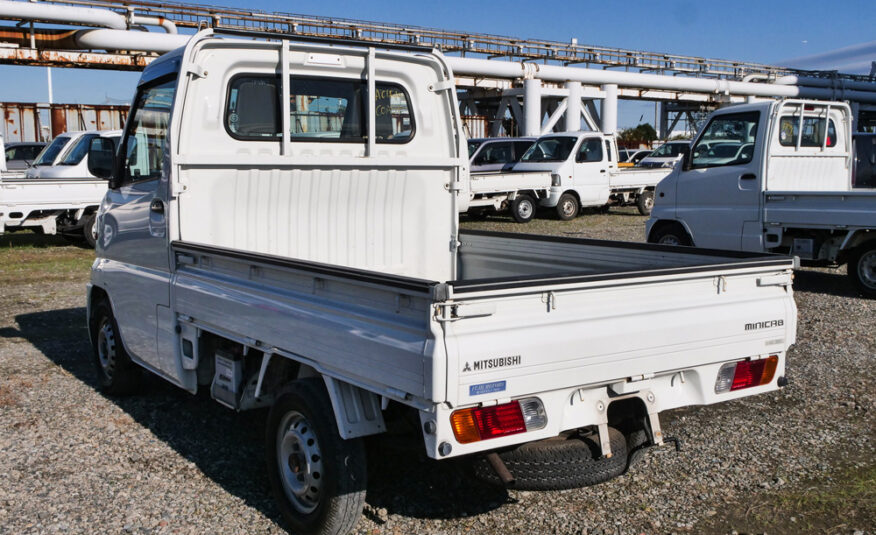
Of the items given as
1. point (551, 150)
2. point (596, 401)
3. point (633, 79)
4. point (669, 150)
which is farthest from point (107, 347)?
point (633, 79)

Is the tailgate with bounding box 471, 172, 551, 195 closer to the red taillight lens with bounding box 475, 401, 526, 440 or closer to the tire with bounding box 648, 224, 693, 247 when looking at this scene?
the tire with bounding box 648, 224, 693, 247

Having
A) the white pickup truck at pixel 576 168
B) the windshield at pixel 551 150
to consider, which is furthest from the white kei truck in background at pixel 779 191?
the windshield at pixel 551 150

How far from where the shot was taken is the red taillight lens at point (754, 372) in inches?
155

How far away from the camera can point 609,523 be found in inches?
158

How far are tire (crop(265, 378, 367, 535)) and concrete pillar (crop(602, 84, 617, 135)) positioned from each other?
3328cm

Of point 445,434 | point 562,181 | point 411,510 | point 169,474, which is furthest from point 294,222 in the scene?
point 562,181

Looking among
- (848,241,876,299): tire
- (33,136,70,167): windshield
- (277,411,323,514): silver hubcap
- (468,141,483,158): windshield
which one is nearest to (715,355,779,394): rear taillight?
(277,411,323,514): silver hubcap

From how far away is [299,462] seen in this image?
387 cm

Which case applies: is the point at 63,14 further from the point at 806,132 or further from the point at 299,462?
the point at 299,462

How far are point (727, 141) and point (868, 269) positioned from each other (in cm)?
231

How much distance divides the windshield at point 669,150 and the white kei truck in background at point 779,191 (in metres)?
15.3

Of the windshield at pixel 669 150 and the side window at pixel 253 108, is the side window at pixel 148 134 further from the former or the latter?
the windshield at pixel 669 150

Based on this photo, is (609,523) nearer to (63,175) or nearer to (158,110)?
(158,110)

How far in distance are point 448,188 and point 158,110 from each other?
196 centimetres
